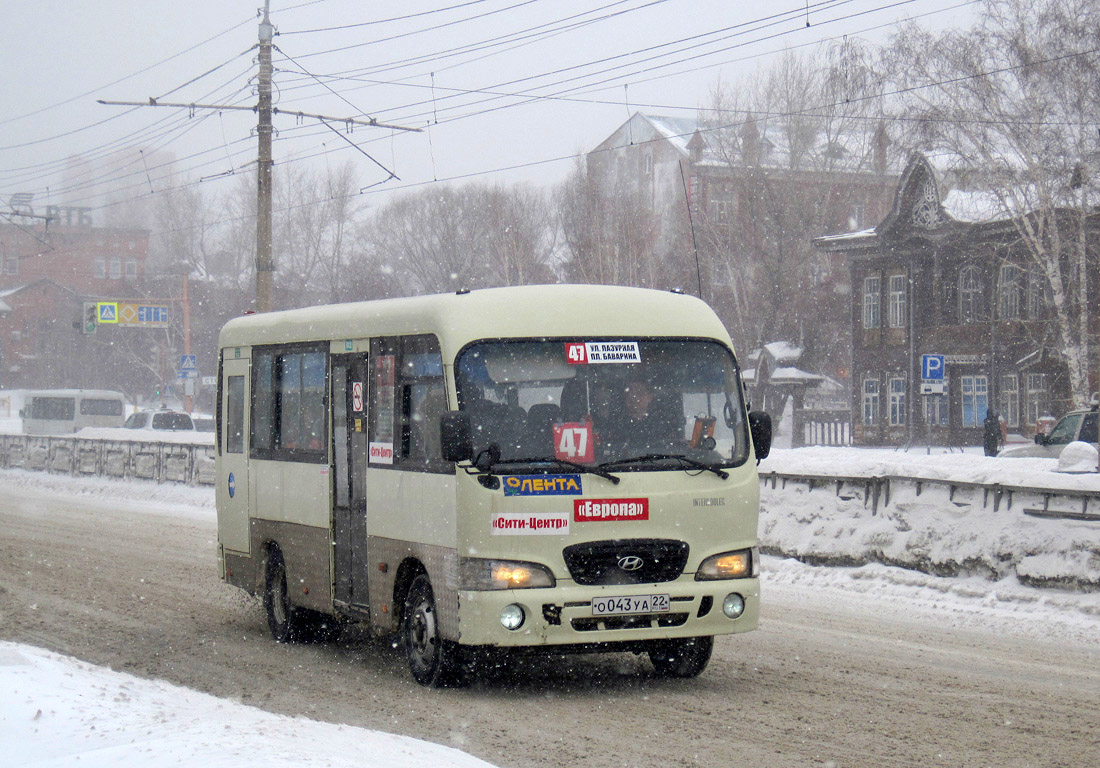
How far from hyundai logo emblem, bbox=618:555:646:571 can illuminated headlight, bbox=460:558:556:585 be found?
440 mm

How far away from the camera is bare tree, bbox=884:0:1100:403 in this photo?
128 ft

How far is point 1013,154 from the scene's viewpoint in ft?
140

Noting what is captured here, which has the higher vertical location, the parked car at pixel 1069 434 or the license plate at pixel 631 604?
the parked car at pixel 1069 434

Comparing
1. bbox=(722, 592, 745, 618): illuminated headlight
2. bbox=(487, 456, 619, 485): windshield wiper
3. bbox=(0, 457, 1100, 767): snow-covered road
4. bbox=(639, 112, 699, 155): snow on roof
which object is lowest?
bbox=(0, 457, 1100, 767): snow-covered road

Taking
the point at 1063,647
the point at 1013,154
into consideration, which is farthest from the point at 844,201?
the point at 1063,647

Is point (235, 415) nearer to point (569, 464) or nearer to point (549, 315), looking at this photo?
point (549, 315)

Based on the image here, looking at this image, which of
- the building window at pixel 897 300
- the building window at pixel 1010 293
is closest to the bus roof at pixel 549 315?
Answer: the building window at pixel 1010 293

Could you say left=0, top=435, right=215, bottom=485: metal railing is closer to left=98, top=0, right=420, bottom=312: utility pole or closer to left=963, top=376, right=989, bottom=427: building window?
left=98, top=0, right=420, bottom=312: utility pole

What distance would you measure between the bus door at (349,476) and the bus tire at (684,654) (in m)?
2.23

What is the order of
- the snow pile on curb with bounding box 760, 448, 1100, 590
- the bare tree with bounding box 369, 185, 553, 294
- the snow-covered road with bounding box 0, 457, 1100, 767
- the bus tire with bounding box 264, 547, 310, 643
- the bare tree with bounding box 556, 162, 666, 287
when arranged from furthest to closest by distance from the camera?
the bare tree with bounding box 369, 185, 553, 294 → the bare tree with bounding box 556, 162, 666, 287 → the snow pile on curb with bounding box 760, 448, 1100, 590 → the bus tire with bounding box 264, 547, 310, 643 → the snow-covered road with bounding box 0, 457, 1100, 767

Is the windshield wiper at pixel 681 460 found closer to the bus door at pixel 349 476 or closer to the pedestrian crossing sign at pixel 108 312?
the bus door at pixel 349 476

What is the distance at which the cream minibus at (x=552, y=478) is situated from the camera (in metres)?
8.46

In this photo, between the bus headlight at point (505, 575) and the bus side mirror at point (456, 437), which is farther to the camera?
the bus headlight at point (505, 575)

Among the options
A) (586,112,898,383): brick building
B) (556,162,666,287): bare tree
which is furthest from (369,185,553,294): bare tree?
(586,112,898,383): brick building
